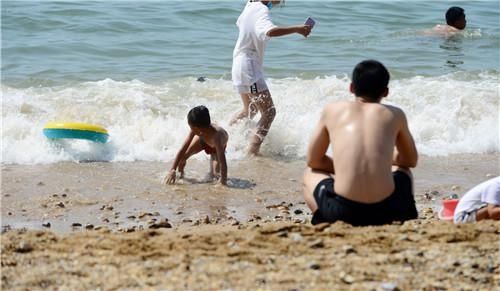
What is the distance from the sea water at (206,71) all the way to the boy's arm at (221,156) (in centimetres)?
94

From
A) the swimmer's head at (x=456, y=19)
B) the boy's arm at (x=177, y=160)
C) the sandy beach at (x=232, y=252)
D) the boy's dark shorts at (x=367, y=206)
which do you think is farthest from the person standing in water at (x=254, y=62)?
the swimmer's head at (x=456, y=19)

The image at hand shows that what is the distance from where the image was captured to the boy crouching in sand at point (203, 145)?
791 cm

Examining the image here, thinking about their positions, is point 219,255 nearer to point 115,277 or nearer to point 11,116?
point 115,277

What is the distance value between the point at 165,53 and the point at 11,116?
433 centimetres

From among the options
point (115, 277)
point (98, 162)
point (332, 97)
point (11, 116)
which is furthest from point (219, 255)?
point (332, 97)

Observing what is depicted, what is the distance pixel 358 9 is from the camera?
17844 mm

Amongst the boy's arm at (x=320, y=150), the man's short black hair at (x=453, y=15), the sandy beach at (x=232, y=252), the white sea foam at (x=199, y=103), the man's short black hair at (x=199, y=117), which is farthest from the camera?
the man's short black hair at (x=453, y=15)

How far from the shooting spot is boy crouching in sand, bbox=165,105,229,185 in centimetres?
791

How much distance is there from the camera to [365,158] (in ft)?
16.3

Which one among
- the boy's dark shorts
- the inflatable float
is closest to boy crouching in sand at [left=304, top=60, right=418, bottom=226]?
the boy's dark shorts

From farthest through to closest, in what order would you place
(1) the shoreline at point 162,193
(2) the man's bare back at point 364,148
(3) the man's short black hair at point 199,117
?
(3) the man's short black hair at point 199,117 < (1) the shoreline at point 162,193 < (2) the man's bare back at point 364,148

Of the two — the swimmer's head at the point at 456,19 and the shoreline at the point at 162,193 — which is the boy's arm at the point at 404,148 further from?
the swimmer's head at the point at 456,19

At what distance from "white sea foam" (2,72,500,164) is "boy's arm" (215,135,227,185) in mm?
879

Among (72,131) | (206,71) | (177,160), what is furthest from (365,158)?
(206,71)
